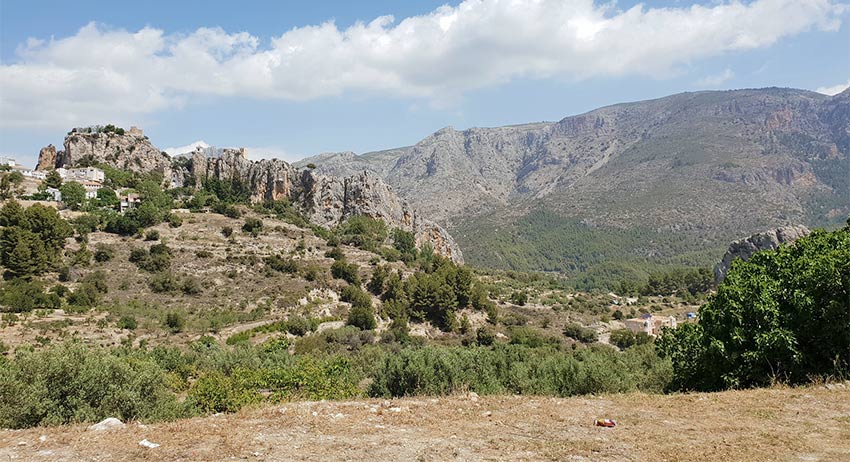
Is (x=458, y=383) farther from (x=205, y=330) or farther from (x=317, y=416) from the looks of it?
(x=205, y=330)

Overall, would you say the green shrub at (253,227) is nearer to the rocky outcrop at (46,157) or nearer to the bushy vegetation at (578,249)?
the rocky outcrop at (46,157)

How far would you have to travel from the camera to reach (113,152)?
77938 millimetres

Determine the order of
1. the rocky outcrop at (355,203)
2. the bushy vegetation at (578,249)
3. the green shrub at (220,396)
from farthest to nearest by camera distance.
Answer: the bushy vegetation at (578,249) → the rocky outcrop at (355,203) → the green shrub at (220,396)

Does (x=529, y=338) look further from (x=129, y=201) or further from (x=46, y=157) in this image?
(x=46, y=157)

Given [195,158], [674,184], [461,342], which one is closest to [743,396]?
[461,342]

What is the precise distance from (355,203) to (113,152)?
130 feet

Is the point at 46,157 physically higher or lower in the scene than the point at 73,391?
higher

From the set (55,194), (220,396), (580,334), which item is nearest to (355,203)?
(55,194)

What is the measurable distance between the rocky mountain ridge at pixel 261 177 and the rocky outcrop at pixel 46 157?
0.74ft

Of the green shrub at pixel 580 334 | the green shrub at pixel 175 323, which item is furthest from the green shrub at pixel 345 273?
the green shrub at pixel 580 334

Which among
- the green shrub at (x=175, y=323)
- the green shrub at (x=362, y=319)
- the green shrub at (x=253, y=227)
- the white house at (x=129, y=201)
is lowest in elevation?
the green shrub at (x=362, y=319)

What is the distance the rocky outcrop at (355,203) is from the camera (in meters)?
73.8

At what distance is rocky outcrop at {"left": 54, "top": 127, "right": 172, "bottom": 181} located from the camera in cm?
7556

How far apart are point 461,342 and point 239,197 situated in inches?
1886
